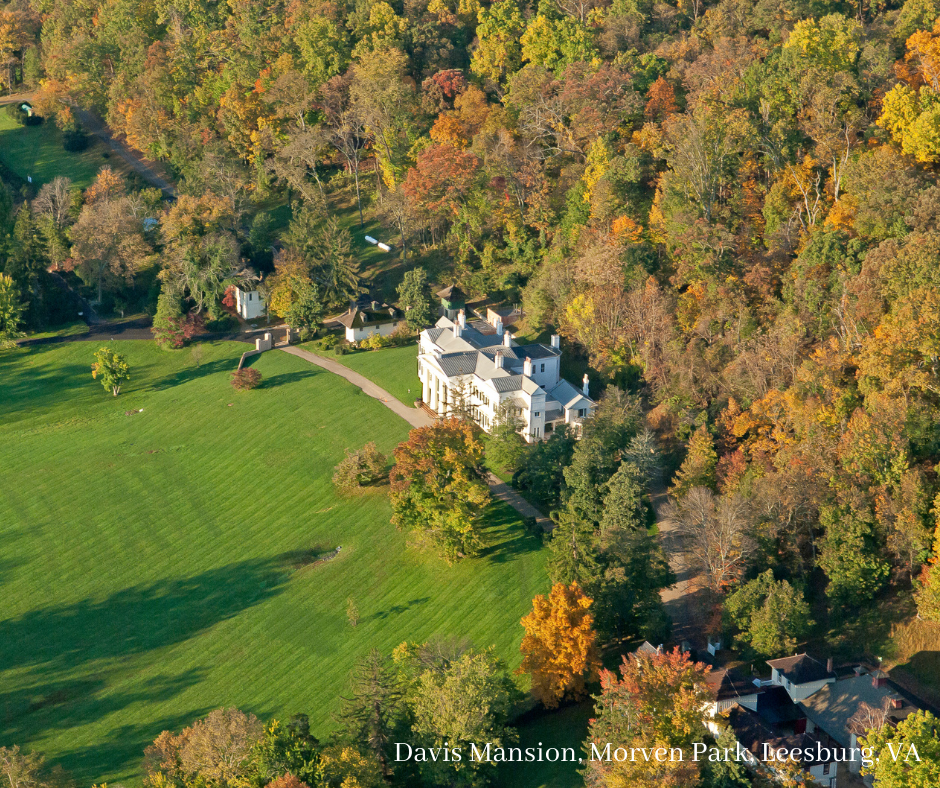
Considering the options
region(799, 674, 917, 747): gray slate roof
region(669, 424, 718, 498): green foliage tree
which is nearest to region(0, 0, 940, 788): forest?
region(669, 424, 718, 498): green foliage tree

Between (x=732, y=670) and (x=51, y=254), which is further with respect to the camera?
(x=51, y=254)

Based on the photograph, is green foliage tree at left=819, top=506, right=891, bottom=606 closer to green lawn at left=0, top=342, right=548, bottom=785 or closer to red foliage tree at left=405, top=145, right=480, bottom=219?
green lawn at left=0, top=342, right=548, bottom=785

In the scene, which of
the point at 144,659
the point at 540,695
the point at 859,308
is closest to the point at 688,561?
the point at 540,695

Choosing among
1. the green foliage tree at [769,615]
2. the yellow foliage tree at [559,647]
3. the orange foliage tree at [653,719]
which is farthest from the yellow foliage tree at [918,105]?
the orange foliage tree at [653,719]

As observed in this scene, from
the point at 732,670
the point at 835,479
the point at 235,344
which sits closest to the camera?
the point at 732,670

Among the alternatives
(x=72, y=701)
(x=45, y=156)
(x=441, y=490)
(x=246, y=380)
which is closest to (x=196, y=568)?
(x=72, y=701)

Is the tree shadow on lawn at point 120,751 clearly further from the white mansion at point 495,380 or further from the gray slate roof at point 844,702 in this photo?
the gray slate roof at point 844,702

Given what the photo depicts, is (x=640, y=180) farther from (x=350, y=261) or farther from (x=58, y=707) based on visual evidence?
(x=58, y=707)
